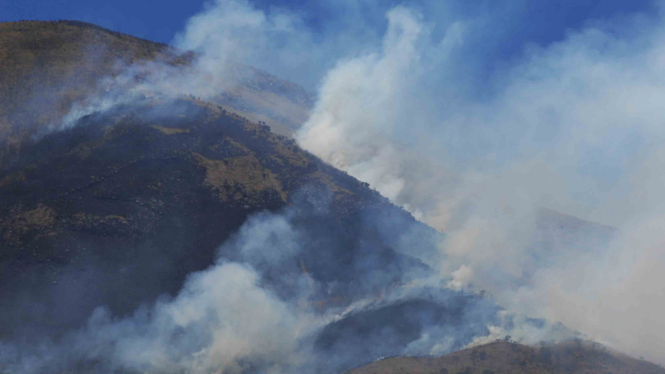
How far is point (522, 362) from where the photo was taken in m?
88.9

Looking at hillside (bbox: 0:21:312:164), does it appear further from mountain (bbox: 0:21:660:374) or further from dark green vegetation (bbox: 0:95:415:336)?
dark green vegetation (bbox: 0:95:415:336)

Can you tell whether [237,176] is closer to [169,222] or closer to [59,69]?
[169,222]

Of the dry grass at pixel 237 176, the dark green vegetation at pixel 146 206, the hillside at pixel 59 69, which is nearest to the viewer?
the dark green vegetation at pixel 146 206

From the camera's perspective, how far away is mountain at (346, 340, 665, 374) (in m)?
87.6

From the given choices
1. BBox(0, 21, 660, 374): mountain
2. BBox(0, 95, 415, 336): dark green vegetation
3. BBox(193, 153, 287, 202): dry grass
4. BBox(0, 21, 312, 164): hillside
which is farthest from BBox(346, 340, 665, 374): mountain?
BBox(0, 21, 312, 164): hillside

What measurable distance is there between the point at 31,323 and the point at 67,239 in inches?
532

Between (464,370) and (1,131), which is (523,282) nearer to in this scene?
(464,370)

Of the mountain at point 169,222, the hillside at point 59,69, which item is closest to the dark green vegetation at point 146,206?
the mountain at point 169,222

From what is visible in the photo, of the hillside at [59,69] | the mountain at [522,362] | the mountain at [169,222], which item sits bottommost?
the mountain at [522,362]

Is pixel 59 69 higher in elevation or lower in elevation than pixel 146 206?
higher

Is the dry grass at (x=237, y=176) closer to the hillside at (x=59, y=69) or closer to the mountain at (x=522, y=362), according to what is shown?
the hillside at (x=59, y=69)

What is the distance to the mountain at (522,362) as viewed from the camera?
87562mm

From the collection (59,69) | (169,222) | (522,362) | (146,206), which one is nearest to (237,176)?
(169,222)

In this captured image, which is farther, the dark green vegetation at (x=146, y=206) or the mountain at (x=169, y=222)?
the mountain at (x=169, y=222)
